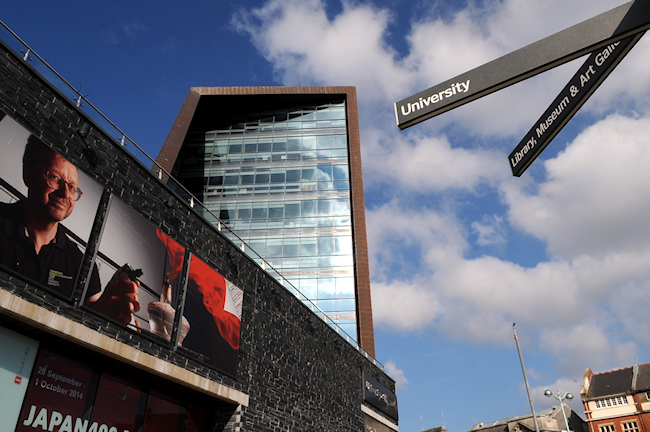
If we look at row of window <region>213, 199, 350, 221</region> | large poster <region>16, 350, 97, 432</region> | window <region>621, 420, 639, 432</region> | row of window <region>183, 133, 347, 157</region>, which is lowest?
Result: large poster <region>16, 350, 97, 432</region>

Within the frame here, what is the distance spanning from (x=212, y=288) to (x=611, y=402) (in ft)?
220

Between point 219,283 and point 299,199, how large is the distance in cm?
2821

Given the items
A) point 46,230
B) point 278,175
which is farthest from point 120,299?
point 278,175

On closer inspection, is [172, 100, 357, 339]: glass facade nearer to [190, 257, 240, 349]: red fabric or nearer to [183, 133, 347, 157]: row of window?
[183, 133, 347, 157]: row of window

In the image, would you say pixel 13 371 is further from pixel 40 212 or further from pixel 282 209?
pixel 282 209

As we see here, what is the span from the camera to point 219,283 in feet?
55.8

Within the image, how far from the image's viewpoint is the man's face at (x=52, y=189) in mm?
10461

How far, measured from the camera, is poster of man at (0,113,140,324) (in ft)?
32.1

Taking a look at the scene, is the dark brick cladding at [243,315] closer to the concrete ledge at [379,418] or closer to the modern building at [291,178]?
the concrete ledge at [379,418]

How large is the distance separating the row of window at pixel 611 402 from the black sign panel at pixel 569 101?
71781 millimetres

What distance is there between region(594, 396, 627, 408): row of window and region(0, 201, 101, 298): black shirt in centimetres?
7106

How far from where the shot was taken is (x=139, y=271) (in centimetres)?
1309

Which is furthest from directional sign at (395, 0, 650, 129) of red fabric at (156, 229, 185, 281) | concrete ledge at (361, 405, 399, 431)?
concrete ledge at (361, 405, 399, 431)

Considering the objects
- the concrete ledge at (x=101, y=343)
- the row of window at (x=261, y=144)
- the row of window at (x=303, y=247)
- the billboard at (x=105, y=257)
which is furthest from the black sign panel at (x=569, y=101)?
the row of window at (x=261, y=144)
